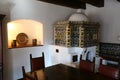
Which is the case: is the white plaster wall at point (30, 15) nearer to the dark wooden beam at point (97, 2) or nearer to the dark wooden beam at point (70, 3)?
the dark wooden beam at point (70, 3)

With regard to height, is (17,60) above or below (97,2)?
below

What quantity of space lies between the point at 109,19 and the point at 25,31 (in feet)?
8.55

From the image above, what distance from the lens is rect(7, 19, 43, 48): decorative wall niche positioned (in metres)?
3.72

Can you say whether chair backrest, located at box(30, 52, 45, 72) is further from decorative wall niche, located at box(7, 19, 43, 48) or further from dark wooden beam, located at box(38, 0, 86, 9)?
dark wooden beam, located at box(38, 0, 86, 9)

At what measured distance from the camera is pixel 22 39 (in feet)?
12.7

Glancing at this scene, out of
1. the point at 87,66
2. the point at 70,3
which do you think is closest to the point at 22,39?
the point at 70,3

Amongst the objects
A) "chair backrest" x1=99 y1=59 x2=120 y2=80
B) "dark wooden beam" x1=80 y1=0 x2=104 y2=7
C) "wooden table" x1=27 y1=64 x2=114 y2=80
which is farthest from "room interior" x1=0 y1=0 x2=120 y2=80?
"chair backrest" x1=99 y1=59 x2=120 y2=80

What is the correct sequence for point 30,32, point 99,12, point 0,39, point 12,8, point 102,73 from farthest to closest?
point 99,12
point 30,32
point 12,8
point 0,39
point 102,73

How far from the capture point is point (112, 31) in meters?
4.32

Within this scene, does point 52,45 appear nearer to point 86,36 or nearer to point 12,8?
point 86,36

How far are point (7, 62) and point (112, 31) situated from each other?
10.3ft

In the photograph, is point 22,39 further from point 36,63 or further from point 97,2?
point 97,2

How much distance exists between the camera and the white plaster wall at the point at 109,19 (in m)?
4.19

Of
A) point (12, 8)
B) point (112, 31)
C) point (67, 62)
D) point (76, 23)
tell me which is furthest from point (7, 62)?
point (112, 31)
